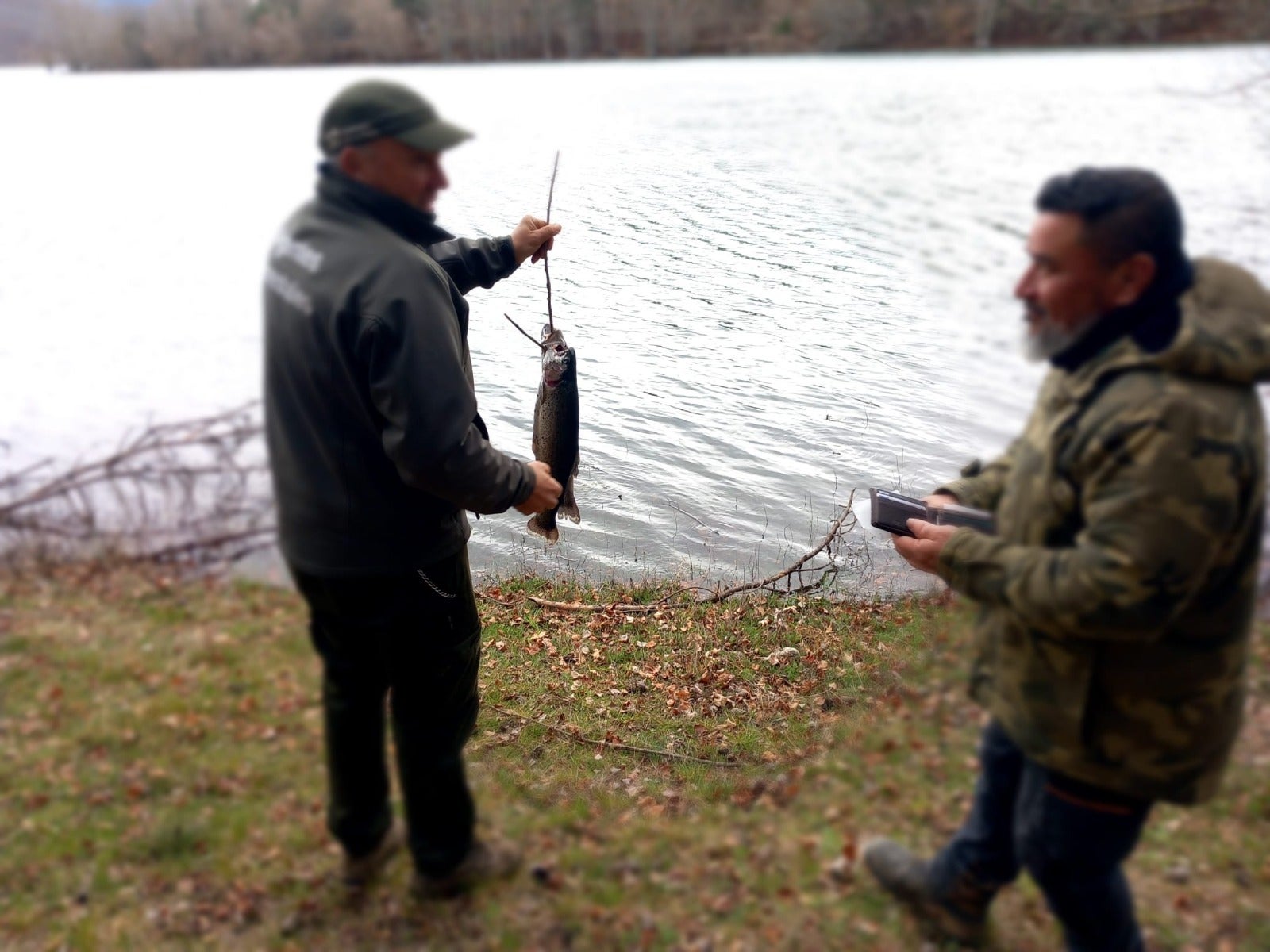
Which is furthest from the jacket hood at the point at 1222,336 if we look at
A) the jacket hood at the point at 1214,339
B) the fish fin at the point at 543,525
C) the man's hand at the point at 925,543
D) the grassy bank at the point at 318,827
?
the fish fin at the point at 543,525

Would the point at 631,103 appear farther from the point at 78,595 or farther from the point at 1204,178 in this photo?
the point at 78,595

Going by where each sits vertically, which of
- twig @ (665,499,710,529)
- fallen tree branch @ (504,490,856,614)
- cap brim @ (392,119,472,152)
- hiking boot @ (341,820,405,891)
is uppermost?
cap brim @ (392,119,472,152)

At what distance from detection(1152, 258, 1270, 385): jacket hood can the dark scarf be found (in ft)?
0.06

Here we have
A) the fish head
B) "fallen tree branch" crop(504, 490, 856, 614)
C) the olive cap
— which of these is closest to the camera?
the olive cap

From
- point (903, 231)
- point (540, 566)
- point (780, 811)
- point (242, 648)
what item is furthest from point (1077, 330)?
point (540, 566)

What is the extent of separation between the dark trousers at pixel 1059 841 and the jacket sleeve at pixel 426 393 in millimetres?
1698

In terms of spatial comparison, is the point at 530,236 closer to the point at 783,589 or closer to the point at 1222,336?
the point at 1222,336

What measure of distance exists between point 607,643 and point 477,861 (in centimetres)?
355

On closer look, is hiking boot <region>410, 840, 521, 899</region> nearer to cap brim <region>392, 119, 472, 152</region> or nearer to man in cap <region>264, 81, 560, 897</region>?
man in cap <region>264, 81, 560, 897</region>

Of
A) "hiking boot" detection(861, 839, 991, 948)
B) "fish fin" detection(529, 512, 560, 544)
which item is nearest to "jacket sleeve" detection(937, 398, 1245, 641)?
"hiking boot" detection(861, 839, 991, 948)

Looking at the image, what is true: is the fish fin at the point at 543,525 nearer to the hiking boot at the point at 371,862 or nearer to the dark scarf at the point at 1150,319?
the hiking boot at the point at 371,862

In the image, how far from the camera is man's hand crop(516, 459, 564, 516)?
9.43 ft

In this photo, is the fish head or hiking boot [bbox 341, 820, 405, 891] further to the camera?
the fish head

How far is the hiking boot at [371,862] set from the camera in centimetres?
296
